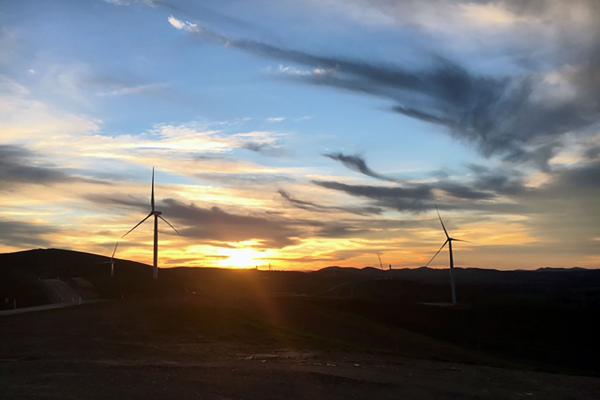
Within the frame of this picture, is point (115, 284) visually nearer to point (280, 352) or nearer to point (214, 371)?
point (280, 352)

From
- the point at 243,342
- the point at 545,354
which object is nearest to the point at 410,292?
the point at 545,354

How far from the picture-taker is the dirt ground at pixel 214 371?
21141 millimetres

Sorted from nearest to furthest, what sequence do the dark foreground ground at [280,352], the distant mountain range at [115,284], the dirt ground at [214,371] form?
1. the dirt ground at [214,371]
2. the dark foreground ground at [280,352]
3. the distant mountain range at [115,284]

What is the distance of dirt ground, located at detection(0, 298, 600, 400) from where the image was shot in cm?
2114

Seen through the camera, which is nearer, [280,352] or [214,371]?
[214,371]

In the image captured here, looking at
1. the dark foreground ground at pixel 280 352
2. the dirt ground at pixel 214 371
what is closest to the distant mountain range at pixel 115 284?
the dark foreground ground at pixel 280 352

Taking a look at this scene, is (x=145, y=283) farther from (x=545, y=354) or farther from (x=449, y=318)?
(x=545, y=354)

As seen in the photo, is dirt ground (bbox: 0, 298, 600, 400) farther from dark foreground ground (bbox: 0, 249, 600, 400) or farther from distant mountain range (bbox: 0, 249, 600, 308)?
distant mountain range (bbox: 0, 249, 600, 308)

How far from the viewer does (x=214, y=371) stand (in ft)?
82.5

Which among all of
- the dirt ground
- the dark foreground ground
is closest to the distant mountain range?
the dark foreground ground

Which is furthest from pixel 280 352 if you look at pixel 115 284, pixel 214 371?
pixel 115 284

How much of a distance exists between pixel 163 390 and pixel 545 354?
166ft

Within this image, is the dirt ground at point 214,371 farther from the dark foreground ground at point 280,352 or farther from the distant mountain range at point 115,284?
the distant mountain range at point 115,284

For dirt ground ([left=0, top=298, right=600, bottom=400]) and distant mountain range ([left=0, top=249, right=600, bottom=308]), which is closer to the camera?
dirt ground ([left=0, top=298, right=600, bottom=400])
